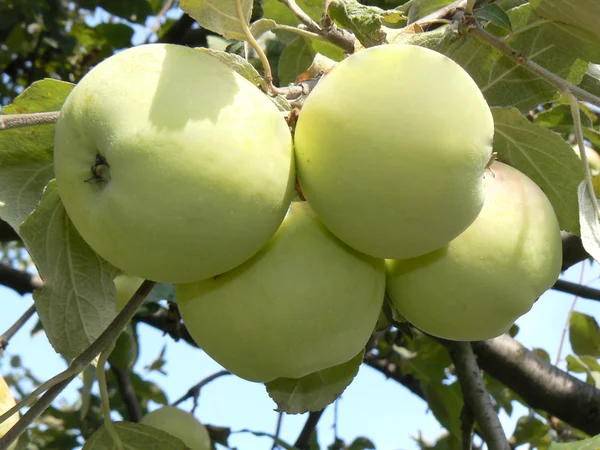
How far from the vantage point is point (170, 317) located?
2098 mm

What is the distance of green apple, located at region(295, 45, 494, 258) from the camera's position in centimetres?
87

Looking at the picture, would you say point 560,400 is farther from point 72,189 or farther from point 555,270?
point 72,189

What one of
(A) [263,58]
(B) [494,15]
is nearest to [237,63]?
(A) [263,58]

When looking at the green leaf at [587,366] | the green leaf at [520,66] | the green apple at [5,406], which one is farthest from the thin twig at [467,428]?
the green apple at [5,406]

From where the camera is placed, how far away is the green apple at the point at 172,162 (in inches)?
33.0

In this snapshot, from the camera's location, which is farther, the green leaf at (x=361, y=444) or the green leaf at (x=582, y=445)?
the green leaf at (x=361, y=444)

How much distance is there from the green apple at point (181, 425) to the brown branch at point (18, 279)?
589 millimetres

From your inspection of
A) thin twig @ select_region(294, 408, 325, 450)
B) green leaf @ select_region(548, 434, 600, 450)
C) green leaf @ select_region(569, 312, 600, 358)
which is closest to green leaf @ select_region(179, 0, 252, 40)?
green leaf @ select_region(548, 434, 600, 450)

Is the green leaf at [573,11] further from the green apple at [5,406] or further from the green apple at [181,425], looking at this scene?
the green apple at [181,425]

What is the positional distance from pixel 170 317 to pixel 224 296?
1140 mm

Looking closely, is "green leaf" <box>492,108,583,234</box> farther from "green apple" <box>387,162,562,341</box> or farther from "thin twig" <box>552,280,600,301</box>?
"thin twig" <box>552,280,600,301</box>

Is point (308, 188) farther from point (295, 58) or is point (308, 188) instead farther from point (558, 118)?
point (558, 118)

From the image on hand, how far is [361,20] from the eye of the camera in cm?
111

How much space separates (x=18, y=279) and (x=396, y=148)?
1760 mm
